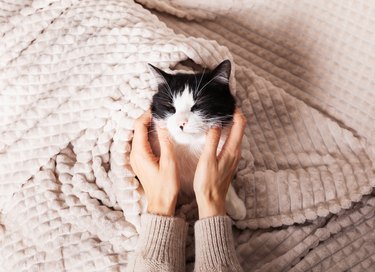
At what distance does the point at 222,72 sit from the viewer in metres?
1.02

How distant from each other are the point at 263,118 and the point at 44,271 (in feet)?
2.64

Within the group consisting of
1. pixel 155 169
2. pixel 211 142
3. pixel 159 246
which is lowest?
pixel 159 246

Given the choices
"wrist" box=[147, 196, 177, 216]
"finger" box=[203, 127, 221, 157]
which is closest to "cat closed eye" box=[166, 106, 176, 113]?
"finger" box=[203, 127, 221, 157]

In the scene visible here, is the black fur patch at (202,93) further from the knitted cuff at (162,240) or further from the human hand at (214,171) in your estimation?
the knitted cuff at (162,240)

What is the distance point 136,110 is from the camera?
1.14 meters

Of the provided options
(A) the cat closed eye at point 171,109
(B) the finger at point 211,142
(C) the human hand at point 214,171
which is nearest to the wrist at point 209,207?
(C) the human hand at point 214,171

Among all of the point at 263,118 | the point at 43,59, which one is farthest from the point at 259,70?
the point at 43,59

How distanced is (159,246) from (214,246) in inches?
5.1

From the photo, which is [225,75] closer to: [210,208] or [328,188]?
[210,208]

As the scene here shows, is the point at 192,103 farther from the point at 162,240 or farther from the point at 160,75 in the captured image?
the point at 162,240

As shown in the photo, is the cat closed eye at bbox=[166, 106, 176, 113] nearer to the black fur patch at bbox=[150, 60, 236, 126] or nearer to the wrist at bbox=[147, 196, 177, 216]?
the black fur patch at bbox=[150, 60, 236, 126]

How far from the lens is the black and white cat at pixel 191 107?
100cm

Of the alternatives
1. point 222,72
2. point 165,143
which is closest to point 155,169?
point 165,143

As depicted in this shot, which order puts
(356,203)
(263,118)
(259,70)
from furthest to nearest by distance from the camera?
(259,70)
(263,118)
(356,203)
